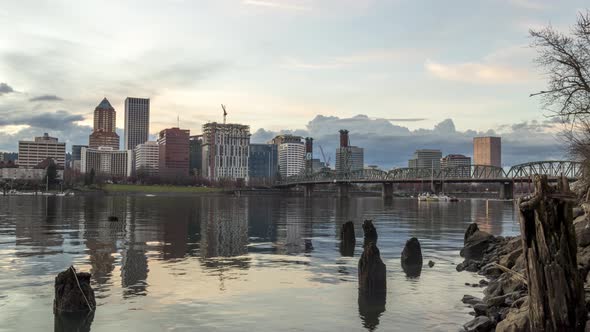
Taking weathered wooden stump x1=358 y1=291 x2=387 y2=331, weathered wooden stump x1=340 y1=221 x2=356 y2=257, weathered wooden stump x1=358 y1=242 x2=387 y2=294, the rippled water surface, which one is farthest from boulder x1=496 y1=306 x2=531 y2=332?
weathered wooden stump x1=340 y1=221 x2=356 y2=257

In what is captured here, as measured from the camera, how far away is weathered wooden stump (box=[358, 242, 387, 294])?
2652 centimetres

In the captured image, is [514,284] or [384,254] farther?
[384,254]

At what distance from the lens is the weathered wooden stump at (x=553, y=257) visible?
1426 cm

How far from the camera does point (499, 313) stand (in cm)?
1905

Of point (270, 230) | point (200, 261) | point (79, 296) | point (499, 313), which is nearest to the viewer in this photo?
point (499, 313)

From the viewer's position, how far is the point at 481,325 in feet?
60.2

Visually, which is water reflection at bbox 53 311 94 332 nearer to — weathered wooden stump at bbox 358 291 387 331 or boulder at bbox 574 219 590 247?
weathered wooden stump at bbox 358 291 387 331

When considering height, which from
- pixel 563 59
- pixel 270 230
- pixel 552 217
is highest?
pixel 563 59

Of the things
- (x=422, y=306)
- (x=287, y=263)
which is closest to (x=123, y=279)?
(x=287, y=263)

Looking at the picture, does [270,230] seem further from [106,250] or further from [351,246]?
[106,250]

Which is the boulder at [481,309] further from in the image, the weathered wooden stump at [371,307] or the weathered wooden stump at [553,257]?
the weathered wooden stump at [553,257]

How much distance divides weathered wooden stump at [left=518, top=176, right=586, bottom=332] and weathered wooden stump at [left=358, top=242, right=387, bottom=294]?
12.4 metres

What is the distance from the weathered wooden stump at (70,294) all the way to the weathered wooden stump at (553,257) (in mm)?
17413

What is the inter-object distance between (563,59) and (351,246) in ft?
76.7
